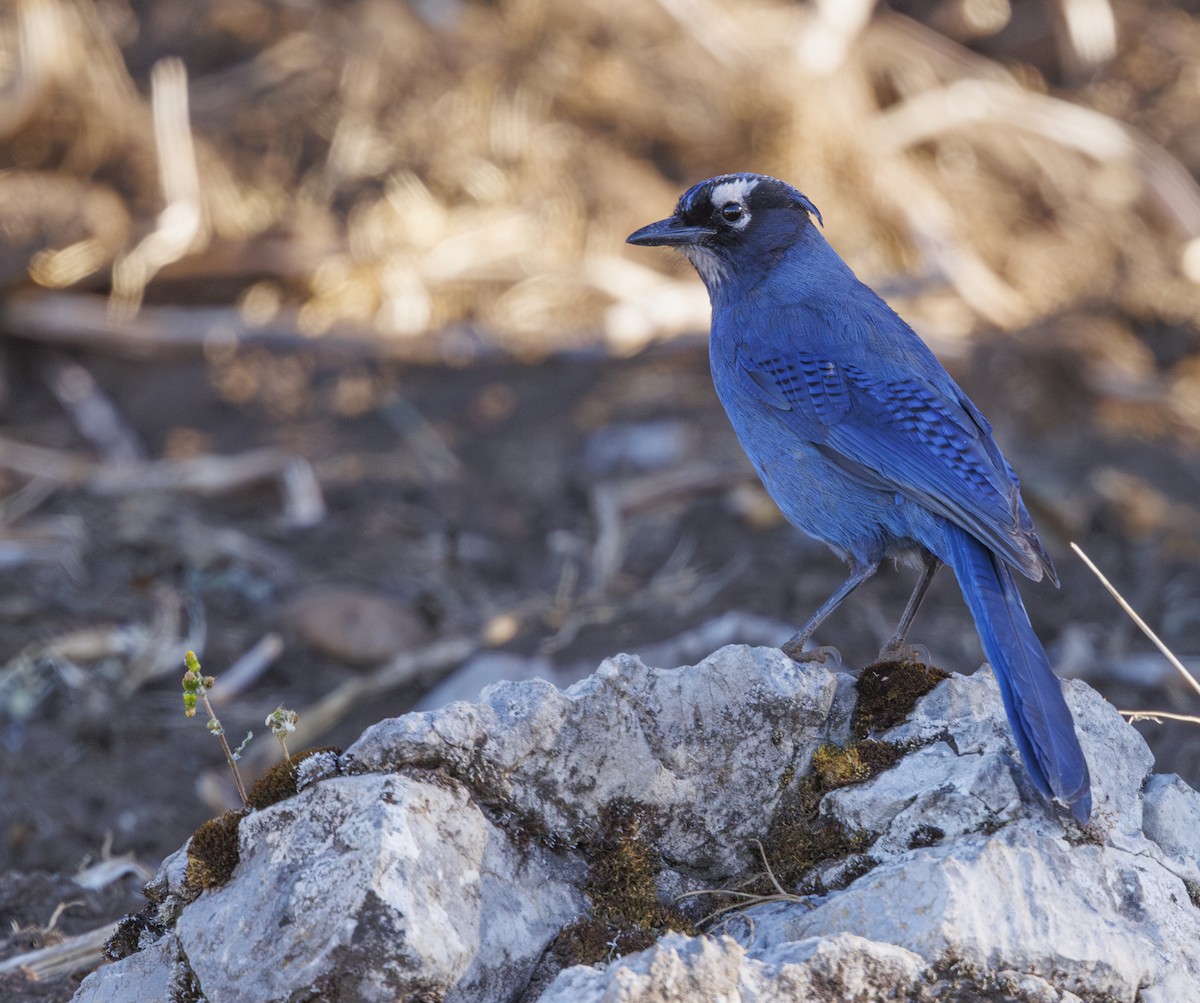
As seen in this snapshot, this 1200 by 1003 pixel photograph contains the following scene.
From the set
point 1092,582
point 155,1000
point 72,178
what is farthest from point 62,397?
point 155,1000

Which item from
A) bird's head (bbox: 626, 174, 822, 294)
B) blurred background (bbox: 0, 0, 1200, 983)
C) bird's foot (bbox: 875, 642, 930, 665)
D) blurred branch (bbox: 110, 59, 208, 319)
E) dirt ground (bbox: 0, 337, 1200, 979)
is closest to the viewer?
bird's foot (bbox: 875, 642, 930, 665)

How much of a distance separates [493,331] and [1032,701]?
6.31 meters

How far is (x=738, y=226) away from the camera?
489 cm

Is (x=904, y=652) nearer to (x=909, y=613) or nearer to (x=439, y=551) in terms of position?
(x=909, y=613)

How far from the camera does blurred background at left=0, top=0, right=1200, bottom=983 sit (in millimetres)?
6352

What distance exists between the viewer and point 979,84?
407 inches

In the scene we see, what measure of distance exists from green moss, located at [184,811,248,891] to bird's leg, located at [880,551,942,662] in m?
1.75

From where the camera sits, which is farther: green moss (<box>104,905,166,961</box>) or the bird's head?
the bird's head

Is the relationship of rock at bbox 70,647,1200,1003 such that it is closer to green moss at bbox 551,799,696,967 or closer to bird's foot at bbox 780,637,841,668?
green moss at bbox 551,799,696,967

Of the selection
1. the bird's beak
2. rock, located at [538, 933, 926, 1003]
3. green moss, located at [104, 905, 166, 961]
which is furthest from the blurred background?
rock, located at [538, 933, 926, 1003]

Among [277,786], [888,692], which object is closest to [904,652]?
[888,692]

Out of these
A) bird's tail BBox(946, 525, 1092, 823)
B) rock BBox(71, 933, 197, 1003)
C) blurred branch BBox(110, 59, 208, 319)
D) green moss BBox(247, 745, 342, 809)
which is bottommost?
blurred branch BBox(110, 59, 208, 319)

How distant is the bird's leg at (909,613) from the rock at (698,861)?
544 millimetres

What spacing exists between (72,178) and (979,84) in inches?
240
